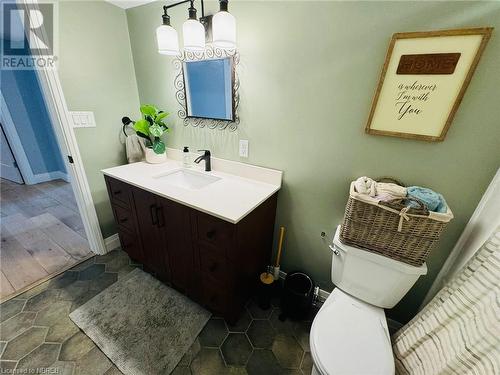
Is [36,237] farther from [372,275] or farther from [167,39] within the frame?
[372,275]

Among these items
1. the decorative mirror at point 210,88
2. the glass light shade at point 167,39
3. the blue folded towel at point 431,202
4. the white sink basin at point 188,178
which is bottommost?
the white sink basin at point 188,178

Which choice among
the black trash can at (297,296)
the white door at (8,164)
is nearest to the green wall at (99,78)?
Result: the black trash can at (297,296)

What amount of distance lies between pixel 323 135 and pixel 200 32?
96 cm

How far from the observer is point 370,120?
1065 millimetres

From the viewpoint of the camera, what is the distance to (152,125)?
168 centimetres

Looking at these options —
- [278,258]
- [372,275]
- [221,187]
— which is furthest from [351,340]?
[221,187]

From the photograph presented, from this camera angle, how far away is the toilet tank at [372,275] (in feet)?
3.20

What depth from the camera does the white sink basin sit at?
1.63m

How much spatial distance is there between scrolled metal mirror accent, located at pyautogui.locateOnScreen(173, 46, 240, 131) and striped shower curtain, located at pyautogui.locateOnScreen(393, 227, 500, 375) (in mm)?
1444

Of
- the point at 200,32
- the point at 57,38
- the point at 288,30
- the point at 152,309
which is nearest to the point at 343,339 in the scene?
the point at 152,309

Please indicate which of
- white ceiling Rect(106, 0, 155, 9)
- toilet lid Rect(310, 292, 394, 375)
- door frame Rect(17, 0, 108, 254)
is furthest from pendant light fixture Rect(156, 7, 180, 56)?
toilet lid Rect(310, 292, 394, 375)

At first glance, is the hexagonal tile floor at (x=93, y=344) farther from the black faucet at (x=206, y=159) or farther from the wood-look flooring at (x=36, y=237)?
the black faucet at (x=206, y=159)

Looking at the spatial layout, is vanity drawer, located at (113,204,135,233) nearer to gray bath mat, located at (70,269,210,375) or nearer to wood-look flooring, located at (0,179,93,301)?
gray bath mat, located at (70,269,210,375)

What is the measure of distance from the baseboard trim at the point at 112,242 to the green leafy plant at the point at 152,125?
0.98 m
